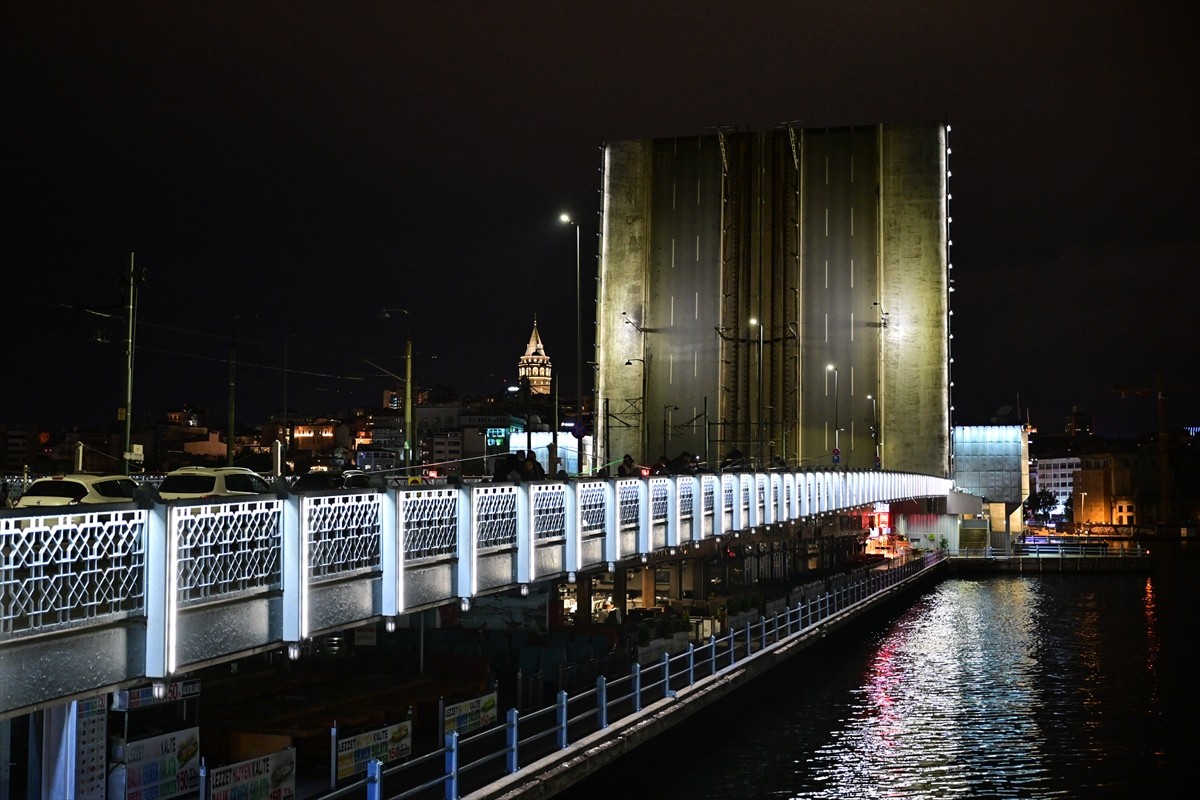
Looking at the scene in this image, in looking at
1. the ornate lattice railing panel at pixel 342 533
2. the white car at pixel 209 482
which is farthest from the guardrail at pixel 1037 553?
the ornate lattice railing panel at pixel 342 533

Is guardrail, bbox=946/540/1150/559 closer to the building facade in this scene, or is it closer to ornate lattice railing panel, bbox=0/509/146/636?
the building facade

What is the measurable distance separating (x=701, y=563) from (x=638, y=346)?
13.5m

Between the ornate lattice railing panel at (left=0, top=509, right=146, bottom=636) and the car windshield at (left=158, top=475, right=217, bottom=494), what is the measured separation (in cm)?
1122

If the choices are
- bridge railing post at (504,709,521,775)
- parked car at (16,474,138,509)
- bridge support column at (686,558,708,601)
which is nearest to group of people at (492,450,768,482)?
Answer: bridge railing post at (504,709,521,775)

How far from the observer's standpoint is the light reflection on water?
19797 millimetres

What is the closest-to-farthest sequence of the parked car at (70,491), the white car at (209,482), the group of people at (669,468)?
the parked car at (70,491)
the white car at (209,482)
the group of people at (669,468)

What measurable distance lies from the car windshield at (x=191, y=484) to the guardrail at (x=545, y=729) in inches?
233

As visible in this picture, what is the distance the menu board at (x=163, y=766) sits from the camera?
12500mm

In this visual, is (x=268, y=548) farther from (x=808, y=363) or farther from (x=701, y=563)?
(x=808, y=363)

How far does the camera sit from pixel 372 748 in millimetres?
15148

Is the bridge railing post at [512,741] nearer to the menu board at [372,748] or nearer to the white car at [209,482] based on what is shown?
the menu board at [372,748]

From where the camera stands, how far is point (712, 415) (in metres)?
50.8

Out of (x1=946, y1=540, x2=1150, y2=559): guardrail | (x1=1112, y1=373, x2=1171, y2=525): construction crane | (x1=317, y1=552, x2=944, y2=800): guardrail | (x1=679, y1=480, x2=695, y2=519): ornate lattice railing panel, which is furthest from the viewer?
(x1=1112, y1=373, x2=1171, y2=525): construction crane

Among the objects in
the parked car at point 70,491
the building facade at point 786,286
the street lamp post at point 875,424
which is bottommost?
the parked car at point 70,491
